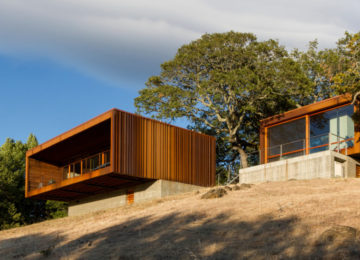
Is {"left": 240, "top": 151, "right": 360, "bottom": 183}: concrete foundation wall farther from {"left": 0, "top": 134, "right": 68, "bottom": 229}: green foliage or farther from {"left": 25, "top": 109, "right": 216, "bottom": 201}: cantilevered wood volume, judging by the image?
{"left": 0, "top": 134, "right": 68, "bottom": 229}: green foliage

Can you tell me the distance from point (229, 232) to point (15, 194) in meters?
33.5

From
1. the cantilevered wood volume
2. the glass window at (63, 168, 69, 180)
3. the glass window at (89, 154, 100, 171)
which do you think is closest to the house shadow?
the cantilevered wood volume

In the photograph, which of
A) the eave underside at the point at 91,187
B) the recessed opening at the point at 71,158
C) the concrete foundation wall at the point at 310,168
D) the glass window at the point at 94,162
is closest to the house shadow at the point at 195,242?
the concrete foundation wall at the point at 310,168

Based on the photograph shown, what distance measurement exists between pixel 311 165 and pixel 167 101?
620 inches

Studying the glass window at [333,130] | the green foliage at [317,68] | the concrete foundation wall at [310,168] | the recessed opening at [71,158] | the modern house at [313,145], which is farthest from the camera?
the green foliage at [317,68]

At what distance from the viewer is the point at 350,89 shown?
23.4 meters

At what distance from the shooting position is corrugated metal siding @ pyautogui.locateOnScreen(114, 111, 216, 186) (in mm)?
25750

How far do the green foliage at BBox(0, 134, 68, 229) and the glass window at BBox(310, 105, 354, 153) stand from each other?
2445cm

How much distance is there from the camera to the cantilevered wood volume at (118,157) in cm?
2581

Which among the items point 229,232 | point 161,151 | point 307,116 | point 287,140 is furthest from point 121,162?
point 229,232

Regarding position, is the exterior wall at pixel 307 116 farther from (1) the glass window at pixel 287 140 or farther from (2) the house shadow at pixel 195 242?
(2) the house shadow at pixel 195 242

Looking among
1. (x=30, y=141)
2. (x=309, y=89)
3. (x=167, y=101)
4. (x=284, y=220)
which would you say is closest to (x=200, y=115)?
(x=167, y=101)

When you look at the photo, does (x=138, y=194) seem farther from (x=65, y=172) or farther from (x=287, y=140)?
(x=287, y=140)

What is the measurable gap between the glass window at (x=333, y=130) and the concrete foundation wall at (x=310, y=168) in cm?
93
